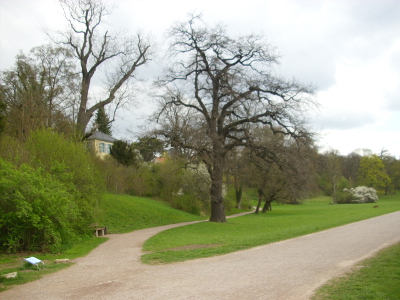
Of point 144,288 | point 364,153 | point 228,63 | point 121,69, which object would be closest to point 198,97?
point 228,63

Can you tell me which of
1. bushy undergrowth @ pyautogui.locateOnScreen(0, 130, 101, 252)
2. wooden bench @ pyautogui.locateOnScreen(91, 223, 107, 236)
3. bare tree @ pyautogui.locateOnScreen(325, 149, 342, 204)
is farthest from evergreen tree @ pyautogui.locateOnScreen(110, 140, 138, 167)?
bare tree @ pyautogui.locateOnScreen(325, 149, 342, 204)

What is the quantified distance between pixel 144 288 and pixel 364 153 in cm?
10249

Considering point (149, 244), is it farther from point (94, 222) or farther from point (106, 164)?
point (106, 164)

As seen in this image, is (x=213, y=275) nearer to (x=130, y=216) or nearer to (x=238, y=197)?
(x=130, y=216)

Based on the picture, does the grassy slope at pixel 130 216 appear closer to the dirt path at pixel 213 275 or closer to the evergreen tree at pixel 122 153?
the evergreen tree at pixel 122 153

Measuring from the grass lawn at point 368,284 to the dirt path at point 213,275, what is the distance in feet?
1.04

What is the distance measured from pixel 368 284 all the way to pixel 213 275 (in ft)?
10.8

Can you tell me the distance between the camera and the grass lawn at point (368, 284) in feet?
21.0

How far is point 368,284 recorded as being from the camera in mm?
7094

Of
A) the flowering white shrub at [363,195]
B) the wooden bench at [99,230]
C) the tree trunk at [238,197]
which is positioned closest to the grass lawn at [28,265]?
the wooden bench at [99,230]

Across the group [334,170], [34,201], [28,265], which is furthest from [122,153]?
[334,170]

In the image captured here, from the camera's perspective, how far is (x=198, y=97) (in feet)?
86.9

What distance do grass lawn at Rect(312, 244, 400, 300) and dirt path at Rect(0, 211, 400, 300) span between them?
0.32 metres

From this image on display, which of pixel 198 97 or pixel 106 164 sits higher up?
pixel 198 97
